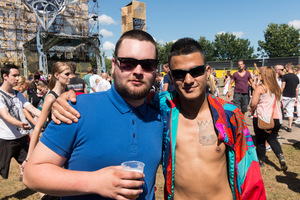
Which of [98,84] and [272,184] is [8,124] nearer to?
[98,84]

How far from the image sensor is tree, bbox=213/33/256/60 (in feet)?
190

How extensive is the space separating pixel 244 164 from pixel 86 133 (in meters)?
1.33

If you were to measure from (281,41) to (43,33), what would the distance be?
53.7 metres

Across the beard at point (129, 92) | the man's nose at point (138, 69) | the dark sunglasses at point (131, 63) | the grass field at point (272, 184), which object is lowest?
the grass field at point (272, 184)

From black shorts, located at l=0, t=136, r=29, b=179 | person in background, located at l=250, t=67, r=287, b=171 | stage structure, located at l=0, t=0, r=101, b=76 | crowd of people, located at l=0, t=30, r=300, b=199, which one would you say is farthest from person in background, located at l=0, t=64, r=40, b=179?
stage structure, located at l=0, t=0, r=101, b=76

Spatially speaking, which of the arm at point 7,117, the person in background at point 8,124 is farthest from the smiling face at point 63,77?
the arm at point 7,117

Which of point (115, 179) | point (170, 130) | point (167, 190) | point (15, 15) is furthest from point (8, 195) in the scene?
point (15, 15)

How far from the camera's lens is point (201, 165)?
6.18ft

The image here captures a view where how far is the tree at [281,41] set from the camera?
5016cm

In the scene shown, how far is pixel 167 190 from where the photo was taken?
1.96 meters

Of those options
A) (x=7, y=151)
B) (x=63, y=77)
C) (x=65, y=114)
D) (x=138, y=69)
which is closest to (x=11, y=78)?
(x=63, y=77)

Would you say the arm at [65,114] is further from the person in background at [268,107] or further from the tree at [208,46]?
the tree at [208,46]

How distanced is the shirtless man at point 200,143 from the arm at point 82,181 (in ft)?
2.89

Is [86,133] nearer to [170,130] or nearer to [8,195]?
[170,130]
